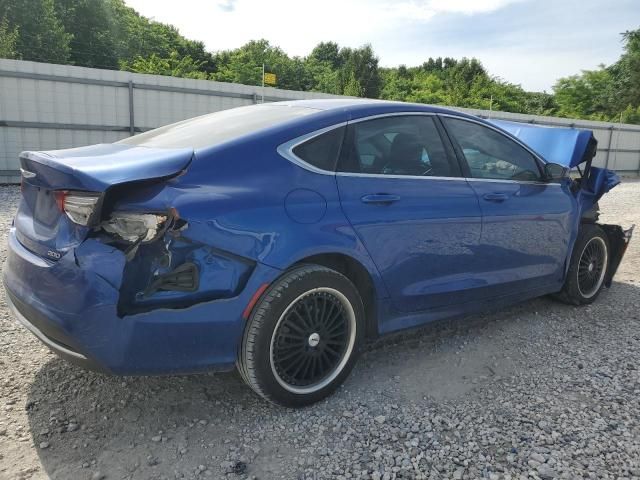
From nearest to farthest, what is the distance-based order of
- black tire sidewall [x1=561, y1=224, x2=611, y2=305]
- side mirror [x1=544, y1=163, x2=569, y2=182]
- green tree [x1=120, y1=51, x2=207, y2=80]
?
side mirror [x1=544, y1=163, x2=569, y2=182], black tire sidewall [x1=561, y1=224, x2=611, y2=305], green tree [x1=120, y1=51, x2=207, y2=80]

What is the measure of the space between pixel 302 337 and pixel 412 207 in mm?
1000

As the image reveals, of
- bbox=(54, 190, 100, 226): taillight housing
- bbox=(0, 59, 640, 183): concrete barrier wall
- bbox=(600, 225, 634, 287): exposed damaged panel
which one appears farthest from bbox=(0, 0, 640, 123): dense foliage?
bbox=(54, 190, 100, 226): taillight housing

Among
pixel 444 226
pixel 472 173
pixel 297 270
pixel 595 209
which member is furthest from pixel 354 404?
pixel 595 209

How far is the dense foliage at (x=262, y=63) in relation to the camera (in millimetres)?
37219

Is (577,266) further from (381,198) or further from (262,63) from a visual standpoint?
(262,63)

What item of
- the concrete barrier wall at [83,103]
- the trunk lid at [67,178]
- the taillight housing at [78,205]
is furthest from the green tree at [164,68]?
the taillight housing at [78,205]

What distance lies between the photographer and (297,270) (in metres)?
2.58

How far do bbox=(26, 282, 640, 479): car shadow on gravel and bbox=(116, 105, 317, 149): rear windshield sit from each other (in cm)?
136

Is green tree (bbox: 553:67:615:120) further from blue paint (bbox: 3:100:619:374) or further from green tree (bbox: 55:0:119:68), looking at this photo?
blue paint (bbox: 3:100:619:374)

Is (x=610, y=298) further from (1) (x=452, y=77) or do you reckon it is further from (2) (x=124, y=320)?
(1) (x=452, y=77)

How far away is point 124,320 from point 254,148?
1011 mm

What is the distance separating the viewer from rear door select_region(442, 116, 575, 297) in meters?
3.46

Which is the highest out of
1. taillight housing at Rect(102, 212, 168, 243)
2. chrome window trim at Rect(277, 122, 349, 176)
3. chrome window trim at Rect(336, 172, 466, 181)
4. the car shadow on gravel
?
chrome window trim at Rect(277, 122, 349, 176)

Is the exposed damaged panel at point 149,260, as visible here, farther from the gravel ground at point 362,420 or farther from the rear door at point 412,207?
the rear door at point 412,207
